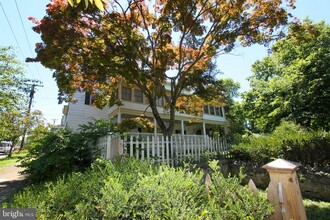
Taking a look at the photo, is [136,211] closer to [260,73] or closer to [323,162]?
[323,162]

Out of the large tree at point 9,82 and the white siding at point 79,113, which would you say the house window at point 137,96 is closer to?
the white siding at point 79,113

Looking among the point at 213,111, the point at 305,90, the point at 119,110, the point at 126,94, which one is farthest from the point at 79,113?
the point at 305,90

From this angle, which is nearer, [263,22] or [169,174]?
[169,174]

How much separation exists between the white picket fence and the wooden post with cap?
4.00 meters

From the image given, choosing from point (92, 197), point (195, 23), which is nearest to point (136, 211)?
point (92, 197)

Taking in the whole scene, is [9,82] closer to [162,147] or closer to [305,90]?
[162,147]

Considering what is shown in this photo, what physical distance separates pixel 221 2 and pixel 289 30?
3.03m

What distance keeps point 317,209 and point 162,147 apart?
4.23m

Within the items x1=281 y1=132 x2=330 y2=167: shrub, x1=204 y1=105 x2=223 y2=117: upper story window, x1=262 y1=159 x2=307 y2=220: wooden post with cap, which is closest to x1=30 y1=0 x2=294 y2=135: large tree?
x1=281 y1=132 x2=330 y2=167: shrub

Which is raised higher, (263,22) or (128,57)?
(263,22)

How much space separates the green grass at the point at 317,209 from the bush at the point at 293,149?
4.06ft

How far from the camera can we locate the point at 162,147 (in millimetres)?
6348

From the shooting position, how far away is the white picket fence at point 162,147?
18.9ft

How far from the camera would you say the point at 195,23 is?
7762mm
